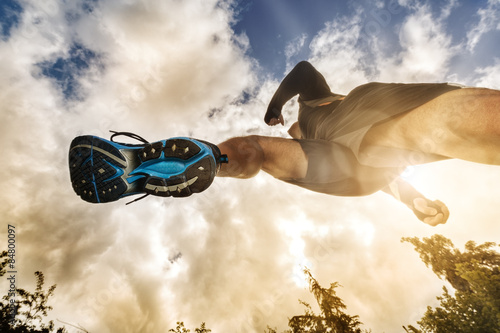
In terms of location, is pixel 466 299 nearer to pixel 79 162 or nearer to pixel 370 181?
pixel 370 181

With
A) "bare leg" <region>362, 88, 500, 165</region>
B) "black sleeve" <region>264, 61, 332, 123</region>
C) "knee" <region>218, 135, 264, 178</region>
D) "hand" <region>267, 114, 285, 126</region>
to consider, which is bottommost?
"bare leg" <region>362, 88, 500, 165</region>

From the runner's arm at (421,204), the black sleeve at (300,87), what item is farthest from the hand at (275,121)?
the runner's arm at (421,204)

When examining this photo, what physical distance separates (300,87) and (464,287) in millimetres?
22770

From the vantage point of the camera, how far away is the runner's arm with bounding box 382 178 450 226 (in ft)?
7.98

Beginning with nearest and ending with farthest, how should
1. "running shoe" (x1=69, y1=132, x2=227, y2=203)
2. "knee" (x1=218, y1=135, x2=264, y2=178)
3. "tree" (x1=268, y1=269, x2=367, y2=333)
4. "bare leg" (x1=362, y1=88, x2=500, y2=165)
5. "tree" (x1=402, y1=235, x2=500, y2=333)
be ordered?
"bare leg" (x1=362, y1=88, x2=500, y2=165)
"running shoe" (x1=69, y1=132, x2=227, y2=203)
"knee" (x1=218, y1=135, x2=264, y2=178)
"tree" (x1=402, y1=235, x2=500, y2=333)
"tree" (x1=268, y1=269, x2=367, y2=333)

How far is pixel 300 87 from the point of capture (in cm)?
269

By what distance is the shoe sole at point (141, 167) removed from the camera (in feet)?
4.59

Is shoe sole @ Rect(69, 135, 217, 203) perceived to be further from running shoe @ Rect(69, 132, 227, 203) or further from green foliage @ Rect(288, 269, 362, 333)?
green foliage @ Rect(288, 269, 362, 333)

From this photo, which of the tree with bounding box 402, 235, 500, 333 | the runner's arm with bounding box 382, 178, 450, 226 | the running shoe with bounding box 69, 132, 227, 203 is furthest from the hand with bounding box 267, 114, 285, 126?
the tree with bounding box 402, 235, 500, 333

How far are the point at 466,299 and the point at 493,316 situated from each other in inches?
53.2

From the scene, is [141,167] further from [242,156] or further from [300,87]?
[300,87]

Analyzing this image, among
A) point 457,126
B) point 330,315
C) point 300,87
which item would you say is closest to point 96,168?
point 457,126

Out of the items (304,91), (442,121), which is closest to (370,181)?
(442,121)

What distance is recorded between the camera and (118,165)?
140cm
